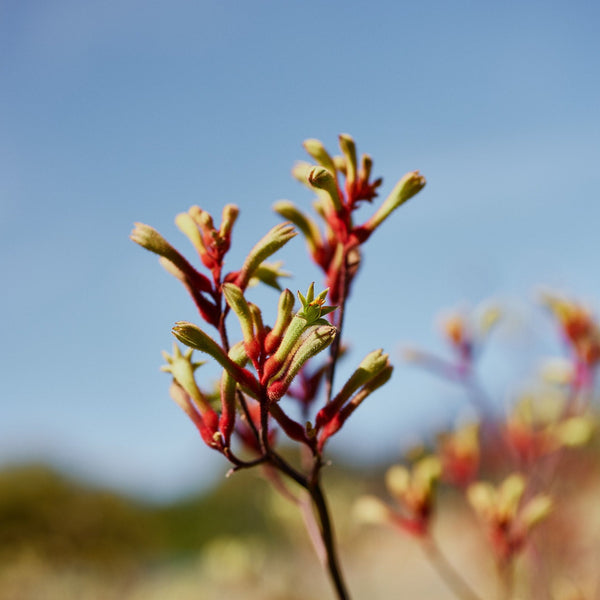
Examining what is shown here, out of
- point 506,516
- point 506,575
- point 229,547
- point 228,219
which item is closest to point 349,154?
point 228,219

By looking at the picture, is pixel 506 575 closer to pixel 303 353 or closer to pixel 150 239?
pixel 303 353

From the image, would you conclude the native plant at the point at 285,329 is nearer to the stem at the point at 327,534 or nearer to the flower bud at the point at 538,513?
the stem at the point at 327,534

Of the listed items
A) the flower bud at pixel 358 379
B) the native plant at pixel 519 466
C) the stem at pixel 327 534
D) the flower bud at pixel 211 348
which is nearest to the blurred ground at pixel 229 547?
the native plant at pixel 519 466

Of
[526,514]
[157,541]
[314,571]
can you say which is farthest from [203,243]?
[157,541]

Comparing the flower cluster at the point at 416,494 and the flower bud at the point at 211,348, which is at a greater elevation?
the flower bud at the point at 211,348

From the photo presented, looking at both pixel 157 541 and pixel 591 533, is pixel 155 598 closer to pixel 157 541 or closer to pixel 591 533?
pixel 591 533

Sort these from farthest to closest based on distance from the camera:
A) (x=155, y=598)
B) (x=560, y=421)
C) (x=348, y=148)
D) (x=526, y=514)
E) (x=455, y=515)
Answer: (x=455, y=515) → (x=155, y=598) → (x=560, y=421) → (x=526, y=514) → (x=348, y=148)

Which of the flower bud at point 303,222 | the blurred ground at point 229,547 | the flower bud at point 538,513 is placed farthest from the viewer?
the blurred ground at point 229,547

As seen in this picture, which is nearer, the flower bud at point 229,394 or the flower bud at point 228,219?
the flower bud at point 229,394

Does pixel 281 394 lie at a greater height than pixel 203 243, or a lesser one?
lesser
